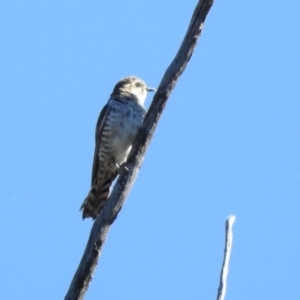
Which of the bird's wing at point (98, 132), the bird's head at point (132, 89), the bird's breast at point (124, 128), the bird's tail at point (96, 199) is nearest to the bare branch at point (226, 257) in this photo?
the bird's tail at point (96, 199)

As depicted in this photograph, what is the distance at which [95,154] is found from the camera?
30.1 ft

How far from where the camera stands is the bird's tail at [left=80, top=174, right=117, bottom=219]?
27.5ft

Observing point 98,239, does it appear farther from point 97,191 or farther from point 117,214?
point 97,191

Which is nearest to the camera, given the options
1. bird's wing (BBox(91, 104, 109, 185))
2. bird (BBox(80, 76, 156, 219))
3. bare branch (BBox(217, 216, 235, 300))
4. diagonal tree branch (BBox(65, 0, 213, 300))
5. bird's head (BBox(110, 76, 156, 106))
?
bare branch (BBox(217, 216, 235, 300))

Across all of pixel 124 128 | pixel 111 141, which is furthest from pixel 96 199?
pixel 124 128

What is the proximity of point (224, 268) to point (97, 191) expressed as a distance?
4585 mm

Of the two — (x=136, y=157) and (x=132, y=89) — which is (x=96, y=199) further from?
(x=136, y=157)

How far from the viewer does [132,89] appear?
31.8ft

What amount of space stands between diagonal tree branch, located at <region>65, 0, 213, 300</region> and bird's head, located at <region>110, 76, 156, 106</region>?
3486 millimetres

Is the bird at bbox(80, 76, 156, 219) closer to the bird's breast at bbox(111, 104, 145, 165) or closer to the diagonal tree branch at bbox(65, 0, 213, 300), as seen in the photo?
the bird's breast at bbox(111, 104, 145, 165)

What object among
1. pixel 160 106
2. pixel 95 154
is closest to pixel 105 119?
pixel 95 154

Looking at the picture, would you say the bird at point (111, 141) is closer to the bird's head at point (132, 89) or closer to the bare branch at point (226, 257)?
the bird's head at point (132, 89)

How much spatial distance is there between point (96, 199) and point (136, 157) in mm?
2803

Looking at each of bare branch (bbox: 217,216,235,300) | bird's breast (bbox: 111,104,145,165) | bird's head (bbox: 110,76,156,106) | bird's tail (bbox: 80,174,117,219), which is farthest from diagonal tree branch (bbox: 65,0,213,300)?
bird's head (bbox: 110,76,156,106)
